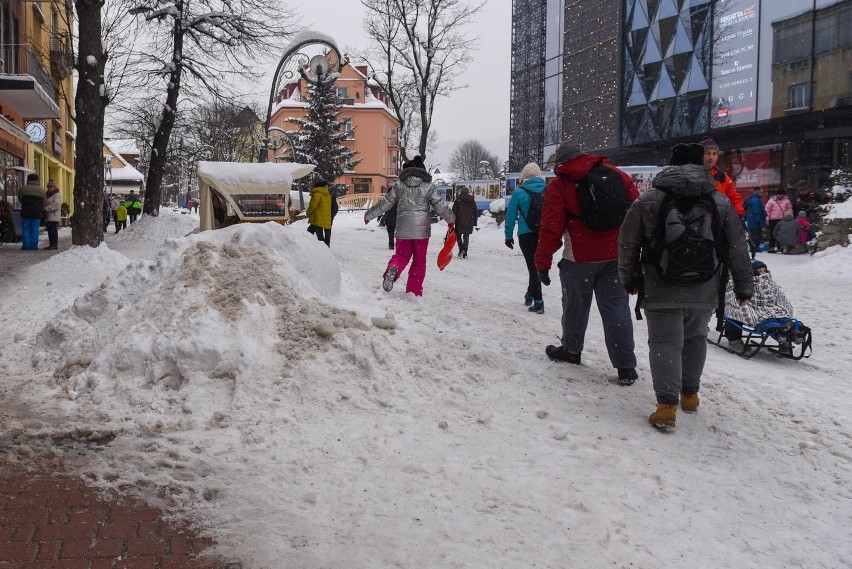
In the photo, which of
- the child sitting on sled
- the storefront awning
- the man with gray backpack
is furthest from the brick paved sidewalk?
the storefront awning

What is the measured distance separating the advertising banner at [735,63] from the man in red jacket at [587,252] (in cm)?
2515

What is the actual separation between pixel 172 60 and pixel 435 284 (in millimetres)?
14942

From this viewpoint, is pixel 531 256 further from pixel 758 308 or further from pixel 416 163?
pixel 758 308

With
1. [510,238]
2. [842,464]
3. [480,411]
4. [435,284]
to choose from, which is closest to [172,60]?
[435,284]

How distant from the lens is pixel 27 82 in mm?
17688

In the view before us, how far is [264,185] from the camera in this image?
15.5 metres

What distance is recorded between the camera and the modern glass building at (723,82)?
2380cm

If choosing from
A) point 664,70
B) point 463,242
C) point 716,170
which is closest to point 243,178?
point 463,242

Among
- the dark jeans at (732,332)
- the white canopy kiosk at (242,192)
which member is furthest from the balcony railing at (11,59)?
the dark jeans at (732,332)

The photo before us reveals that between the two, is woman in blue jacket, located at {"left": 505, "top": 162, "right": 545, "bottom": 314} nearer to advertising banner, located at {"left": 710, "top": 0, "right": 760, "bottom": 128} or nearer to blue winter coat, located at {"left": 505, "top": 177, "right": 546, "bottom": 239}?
blue winter coat, located at {"left": 505, "top": 177, "right": 546, "bottom": 239}

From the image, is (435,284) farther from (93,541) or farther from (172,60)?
(172,60)

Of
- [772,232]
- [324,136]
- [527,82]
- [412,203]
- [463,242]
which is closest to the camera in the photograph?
[412,203]

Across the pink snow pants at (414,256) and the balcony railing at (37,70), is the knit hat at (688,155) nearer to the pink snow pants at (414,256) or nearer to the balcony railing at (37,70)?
the pink snow pants at (414,256)

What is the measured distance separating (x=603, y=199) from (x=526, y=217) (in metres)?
3.19
